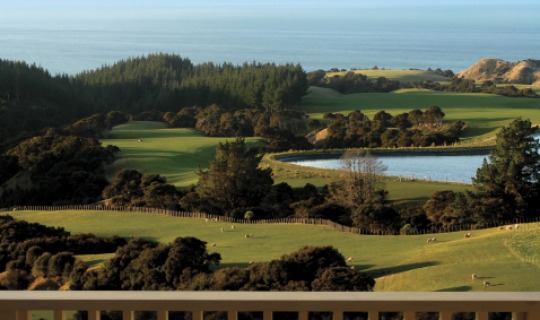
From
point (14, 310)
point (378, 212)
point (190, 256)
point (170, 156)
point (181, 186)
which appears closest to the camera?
point (14, 310)

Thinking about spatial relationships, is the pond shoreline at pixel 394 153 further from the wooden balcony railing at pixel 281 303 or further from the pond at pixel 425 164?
the wooden balcony railing at pixel 281 303

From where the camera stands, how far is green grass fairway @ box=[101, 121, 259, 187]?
101 ft

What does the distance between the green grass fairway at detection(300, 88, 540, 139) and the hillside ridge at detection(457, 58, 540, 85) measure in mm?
15979

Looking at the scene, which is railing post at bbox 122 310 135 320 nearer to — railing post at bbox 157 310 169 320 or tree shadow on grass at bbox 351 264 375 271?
railing post at bbox 157 310 169 320

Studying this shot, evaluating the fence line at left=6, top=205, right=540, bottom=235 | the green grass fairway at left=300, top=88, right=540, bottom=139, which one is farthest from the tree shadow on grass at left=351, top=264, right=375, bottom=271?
the green grass fairway at left=300, top=88, right=540, bottom=139

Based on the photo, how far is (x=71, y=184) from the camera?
26.6 meters

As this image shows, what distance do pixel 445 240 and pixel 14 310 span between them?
13039mm

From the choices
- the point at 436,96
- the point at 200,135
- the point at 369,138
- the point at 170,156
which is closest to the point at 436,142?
the point at 369,138

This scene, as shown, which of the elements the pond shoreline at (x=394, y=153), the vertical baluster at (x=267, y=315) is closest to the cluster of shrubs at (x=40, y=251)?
the vertical baluster at (x=267, y=315)

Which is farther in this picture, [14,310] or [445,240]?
[445,240]

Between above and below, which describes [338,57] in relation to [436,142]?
above

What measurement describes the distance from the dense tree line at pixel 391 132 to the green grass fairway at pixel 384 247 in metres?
17.1

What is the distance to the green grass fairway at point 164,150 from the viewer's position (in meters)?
30.6

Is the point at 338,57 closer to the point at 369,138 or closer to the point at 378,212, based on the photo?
the point at 369,138
